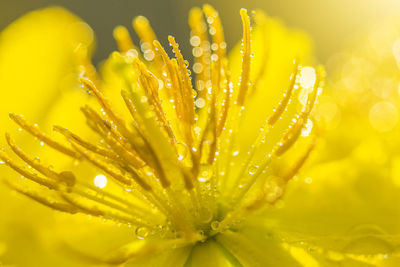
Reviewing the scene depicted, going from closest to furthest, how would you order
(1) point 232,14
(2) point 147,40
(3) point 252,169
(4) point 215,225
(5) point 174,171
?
(5) point 174,171 < (4) point 215,225 < (3) point 252,169 < (2) point 147,40 < (1) point 232,14

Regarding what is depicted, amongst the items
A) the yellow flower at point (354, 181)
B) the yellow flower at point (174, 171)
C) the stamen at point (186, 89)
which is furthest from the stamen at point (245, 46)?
the yellow flower at point (354, 181)

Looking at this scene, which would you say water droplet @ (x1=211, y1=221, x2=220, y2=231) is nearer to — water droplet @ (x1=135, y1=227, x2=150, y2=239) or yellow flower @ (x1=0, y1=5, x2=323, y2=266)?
yellow flower @ (x1=0, y1=5, x2=323, y2=266)

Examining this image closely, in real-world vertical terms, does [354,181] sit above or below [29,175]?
above

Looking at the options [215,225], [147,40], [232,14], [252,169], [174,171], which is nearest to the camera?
[174,171]

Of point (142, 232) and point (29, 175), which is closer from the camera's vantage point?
point (29, 175)

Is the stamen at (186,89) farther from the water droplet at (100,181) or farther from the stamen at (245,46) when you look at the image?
the water droplet at (100,181)

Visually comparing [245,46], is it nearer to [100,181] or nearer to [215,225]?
[215,225]

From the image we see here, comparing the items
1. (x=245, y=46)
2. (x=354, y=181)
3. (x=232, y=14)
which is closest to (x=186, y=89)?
(x=245, y=46)
